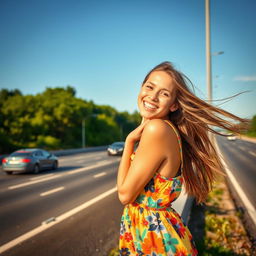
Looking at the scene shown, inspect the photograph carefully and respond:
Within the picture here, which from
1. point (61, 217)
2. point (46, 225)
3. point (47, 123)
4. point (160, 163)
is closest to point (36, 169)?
point (61, 217)

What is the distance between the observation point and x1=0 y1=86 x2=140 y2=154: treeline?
33562 mm

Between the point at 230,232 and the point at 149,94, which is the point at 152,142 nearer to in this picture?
the point at 149,94

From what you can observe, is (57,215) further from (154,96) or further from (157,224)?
(154,96)

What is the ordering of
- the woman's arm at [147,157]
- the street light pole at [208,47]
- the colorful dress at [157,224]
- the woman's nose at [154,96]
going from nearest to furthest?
the woman's arm at [147,157], the colorful dress at [157,224], the woman's nose at [154,96], the street light pole at [208,47]

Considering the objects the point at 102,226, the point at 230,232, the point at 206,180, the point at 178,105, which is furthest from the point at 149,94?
the point at 102,226

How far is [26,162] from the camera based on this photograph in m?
12.6

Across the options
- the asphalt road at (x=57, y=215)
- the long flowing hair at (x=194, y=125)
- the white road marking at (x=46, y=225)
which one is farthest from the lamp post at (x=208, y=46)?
the long flowing hair at (x=194, y=125)

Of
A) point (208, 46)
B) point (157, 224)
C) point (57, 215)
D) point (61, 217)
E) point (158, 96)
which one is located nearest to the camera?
point (157, 224)

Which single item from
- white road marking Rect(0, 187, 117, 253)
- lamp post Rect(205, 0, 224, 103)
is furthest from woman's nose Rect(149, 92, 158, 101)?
lamp post Rect(205, 0, 224, 103)

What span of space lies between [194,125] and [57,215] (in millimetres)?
5174

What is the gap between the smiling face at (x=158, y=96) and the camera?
5.07ft

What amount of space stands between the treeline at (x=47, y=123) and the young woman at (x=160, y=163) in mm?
29493

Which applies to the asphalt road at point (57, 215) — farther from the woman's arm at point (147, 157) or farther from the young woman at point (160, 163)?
the woman's arm at point (147, 157)

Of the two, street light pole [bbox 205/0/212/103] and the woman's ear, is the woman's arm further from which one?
street light pole [bbox 205/0/212/103]
